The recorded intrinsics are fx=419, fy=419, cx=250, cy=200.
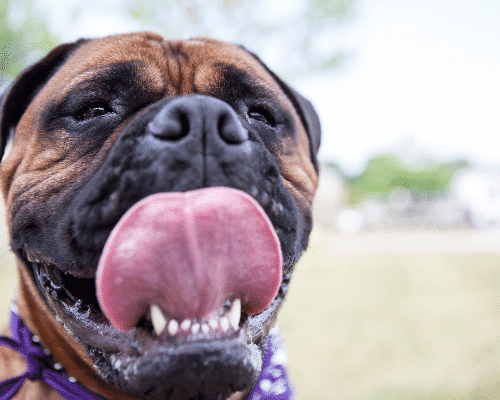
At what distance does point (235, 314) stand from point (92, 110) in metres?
1.00

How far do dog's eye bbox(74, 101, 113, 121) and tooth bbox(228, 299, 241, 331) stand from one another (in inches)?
37.2

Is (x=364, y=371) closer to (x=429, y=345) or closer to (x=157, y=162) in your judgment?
(x=429, y=345)

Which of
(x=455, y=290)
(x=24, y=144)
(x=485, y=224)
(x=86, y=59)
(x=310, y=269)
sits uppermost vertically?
(x=86, y=59)

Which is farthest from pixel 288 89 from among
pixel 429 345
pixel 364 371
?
pixel 429 345

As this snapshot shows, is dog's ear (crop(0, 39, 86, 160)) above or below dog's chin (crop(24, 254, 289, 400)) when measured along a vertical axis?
above

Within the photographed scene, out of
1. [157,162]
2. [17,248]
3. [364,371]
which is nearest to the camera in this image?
[157,162]

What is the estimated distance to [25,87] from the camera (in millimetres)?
2055

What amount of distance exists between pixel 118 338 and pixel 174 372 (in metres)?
0.28

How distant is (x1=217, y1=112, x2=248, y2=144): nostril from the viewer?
4.22ft

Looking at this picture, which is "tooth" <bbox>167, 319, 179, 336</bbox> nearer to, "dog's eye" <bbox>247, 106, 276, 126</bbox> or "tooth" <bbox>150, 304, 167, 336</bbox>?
"tooth" <bbox>150, 304, 167, 336</bbox>

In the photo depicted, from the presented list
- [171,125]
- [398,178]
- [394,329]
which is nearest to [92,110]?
[171,125]

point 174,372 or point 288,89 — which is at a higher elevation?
point 288,89

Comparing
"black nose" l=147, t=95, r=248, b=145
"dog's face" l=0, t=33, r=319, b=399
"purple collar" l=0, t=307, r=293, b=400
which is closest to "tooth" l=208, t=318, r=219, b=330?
"dog's face" l=0, t=33, r=319, b=399

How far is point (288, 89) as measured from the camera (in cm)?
239
